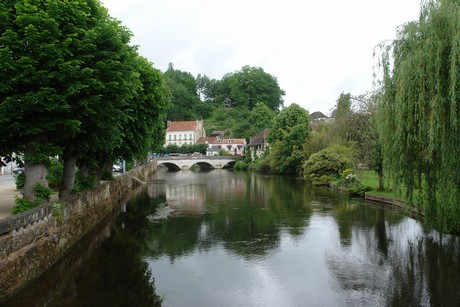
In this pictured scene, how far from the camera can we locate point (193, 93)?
123m

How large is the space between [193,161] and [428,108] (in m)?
67.2

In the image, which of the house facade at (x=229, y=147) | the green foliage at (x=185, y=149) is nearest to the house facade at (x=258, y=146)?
the house facade at (x=229, y=147)

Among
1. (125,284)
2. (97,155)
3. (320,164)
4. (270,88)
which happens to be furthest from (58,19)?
(270,88)

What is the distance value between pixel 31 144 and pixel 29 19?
13.0 feet

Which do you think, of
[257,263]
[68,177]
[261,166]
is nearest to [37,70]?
[68,177]

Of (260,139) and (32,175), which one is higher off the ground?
(260,139)

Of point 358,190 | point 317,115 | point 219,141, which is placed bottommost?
point 358,190

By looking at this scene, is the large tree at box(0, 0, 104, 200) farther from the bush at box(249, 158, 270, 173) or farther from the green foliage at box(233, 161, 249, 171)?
the green foliage at box(233, 161, 249, 171)

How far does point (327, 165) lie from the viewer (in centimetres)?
4112

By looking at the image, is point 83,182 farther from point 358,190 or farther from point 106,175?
point 358,190

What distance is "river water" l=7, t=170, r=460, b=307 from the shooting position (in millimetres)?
10984

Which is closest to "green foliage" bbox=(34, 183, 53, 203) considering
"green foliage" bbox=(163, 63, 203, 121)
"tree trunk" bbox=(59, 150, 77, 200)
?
"tree trunk" bbox=(59, 150, 77, 200)

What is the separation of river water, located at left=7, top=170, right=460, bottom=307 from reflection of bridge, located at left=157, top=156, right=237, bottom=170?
54212mm

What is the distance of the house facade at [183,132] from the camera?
99.4 m
